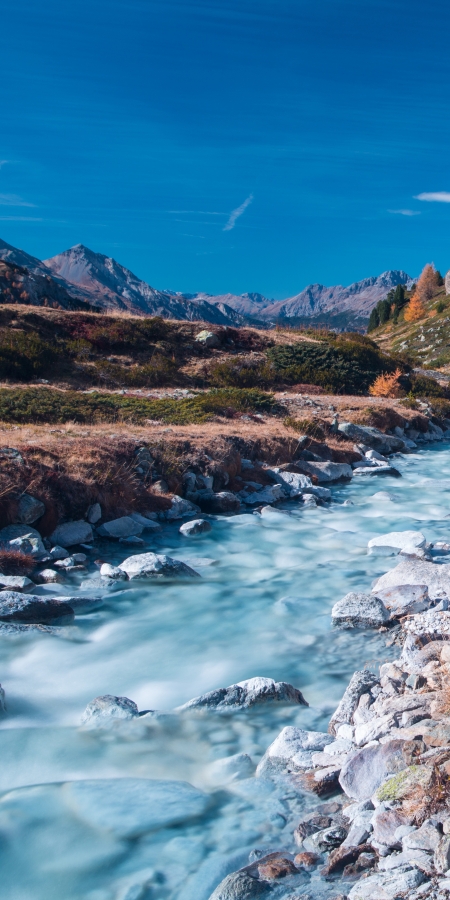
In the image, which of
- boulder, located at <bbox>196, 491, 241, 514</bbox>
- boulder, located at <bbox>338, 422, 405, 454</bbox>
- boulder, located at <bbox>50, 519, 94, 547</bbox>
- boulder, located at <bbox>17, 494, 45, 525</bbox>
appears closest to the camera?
boulder, located at <bbox>17, 494, 45, 525</bbox>

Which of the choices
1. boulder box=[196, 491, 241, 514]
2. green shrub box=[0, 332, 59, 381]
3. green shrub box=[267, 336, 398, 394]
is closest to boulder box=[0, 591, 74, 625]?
boulder box=[196, 491, 241, 514]

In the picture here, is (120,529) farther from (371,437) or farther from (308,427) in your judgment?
(371,437)

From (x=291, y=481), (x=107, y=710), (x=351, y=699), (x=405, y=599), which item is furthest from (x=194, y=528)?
(x=351, y=699)

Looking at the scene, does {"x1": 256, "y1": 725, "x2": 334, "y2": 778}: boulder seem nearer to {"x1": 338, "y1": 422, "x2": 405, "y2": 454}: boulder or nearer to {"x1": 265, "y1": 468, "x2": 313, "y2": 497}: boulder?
{"x1": 265, "y1": 468, "x2": 313, "y2": 497}: boulder

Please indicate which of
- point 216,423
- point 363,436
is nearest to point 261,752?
point 216,423

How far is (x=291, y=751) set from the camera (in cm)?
479

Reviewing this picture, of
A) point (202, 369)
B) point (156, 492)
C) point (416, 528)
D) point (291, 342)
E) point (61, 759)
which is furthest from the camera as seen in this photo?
point (291, 342)

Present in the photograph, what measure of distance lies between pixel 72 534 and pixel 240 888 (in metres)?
7.35

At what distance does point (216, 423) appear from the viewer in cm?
1848

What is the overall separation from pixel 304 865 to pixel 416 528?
8819mm

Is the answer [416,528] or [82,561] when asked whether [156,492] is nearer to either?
[82,561]

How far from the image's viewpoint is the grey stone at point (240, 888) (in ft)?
11.2

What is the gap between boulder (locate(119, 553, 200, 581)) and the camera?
29.3 feet

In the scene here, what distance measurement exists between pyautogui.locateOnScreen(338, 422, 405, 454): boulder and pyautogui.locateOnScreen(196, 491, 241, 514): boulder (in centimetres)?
756
